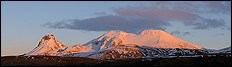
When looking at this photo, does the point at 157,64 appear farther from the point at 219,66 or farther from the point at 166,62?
the point at 219,66

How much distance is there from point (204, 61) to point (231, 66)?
1645 cm

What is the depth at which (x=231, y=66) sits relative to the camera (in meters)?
164

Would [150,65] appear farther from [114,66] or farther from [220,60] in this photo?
[220,60]

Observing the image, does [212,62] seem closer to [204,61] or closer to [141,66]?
[204,61]

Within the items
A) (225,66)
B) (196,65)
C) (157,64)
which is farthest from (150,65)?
(225,66)

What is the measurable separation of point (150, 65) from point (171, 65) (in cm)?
928

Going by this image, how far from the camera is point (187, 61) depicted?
7111 inches

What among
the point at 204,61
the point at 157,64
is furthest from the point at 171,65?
the point at 204,61

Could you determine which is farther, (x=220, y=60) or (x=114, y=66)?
(x=220, y=60)

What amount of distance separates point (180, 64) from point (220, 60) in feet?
63.6

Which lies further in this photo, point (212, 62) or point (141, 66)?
point (212, 62)

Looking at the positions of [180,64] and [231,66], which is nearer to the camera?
[231,66]

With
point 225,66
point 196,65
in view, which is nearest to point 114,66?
point 196,65

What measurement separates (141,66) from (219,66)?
1287 inches
